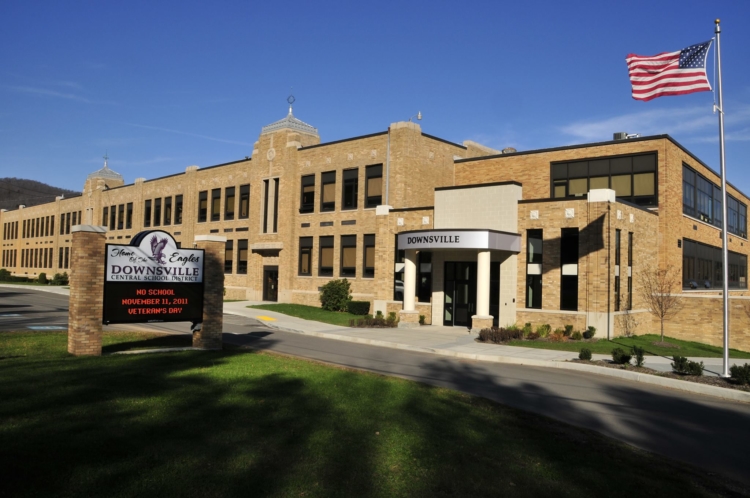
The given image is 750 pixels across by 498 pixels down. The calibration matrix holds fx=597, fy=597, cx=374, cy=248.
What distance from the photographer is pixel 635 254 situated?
27281mm

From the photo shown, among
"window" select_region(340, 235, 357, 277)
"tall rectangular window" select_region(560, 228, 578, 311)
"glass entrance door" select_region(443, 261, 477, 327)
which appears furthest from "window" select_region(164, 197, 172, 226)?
"tall rectangular window" select_region(560, 228, 578, 311)

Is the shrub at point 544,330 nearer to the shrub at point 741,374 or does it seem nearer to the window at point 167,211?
the shrub at point 741,374

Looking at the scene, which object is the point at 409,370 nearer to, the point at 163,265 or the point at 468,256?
the point at 163,265

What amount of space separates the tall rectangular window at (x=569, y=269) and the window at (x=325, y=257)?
56.4 ft

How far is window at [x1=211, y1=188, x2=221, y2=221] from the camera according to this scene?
48.7 metres

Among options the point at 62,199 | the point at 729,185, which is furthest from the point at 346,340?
the point at 62,199

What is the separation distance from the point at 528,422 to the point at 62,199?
77481 millimetres

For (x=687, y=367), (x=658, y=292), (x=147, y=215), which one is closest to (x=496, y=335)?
(x=687, y=367)

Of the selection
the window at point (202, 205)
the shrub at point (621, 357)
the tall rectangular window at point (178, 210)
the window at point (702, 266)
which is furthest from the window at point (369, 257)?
the tall rectangular window at point (178, 210)

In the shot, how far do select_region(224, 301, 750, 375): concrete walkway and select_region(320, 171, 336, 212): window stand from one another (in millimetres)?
9558

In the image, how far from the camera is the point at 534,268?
1051 inches

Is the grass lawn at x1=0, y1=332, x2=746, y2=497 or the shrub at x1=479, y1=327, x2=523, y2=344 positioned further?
the shrub at x1=479, y1=327, x2=523, y2=344

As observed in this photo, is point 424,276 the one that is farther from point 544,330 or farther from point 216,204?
point 216,204

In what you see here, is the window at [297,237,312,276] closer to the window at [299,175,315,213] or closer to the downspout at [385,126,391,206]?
the window at [299,175,315,213]
